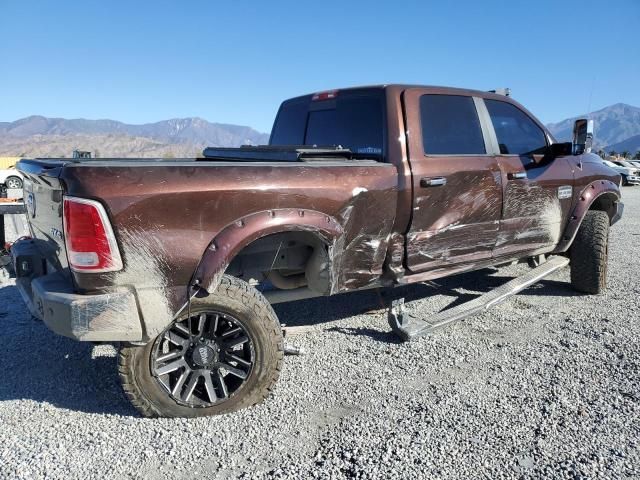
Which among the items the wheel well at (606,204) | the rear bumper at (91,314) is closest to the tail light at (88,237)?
the rear bumper at (91,314)

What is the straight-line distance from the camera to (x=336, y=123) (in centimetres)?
392

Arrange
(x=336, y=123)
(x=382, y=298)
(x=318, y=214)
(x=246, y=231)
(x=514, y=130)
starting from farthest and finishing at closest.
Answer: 1. (x=382, y=298)
2. (x=514, y=130)
3. (x=336, y=123)
4. (x=318, y=214)
5. (x=246, y=231)

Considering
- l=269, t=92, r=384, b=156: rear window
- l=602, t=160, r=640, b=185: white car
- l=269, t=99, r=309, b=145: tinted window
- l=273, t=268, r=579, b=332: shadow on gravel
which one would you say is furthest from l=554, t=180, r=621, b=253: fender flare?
l=602, t=160, r=640, b=185: white car

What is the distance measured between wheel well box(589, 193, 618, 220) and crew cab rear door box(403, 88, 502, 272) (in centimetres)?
187

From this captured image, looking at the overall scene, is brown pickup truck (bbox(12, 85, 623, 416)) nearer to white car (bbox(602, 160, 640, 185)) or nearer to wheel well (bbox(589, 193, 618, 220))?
wheel well (bbox(589, 193, 618, 220))

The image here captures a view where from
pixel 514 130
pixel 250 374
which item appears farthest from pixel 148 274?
pixel 514 130

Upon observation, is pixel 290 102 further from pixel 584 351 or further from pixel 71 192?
pixel 584 351

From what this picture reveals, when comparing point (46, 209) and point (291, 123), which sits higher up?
point (291, 123)

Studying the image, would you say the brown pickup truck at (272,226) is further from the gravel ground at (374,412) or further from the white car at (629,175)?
the white car at (629,175)

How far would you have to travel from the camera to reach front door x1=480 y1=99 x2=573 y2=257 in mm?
3994

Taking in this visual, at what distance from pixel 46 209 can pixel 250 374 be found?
4.86 ft

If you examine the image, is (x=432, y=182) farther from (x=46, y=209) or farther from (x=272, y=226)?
(x=46, y=209)

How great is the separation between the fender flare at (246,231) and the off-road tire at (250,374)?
152mm

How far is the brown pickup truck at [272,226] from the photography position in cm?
238
